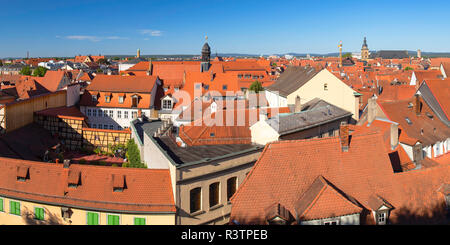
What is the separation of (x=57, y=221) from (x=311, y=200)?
1187 cm

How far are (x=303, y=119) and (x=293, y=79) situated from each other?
605 inches

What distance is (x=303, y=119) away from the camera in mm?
25656

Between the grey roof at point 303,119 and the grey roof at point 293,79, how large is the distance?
6.26 metres

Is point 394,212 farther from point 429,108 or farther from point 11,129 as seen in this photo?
point 11,129

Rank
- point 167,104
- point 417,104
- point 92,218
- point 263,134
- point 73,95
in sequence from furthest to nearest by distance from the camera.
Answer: point 73,95 < point 167,104 < point 417,104 < point 263,134 < point 92,218

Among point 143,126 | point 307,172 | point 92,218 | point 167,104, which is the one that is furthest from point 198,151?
point 167,104

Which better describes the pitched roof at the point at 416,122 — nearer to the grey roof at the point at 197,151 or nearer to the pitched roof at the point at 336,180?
the pitched roof at the point at 336,180

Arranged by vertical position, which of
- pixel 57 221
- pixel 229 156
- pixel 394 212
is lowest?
pixel 57 221

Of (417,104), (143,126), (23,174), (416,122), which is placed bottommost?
(23,174)

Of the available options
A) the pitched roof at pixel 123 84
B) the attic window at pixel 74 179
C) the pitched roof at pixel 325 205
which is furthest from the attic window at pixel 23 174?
the pitched roof at pixel 123 84

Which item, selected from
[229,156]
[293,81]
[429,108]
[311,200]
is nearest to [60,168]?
[229,156]

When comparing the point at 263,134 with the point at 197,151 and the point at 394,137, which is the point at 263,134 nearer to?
the point at 197,151

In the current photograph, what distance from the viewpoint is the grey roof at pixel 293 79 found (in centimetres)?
3653

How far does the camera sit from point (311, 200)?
15.5 m
